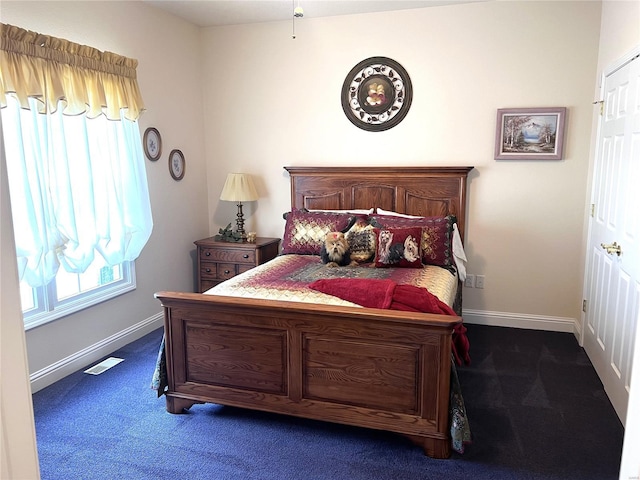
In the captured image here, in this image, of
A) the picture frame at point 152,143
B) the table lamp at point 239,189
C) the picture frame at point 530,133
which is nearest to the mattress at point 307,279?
the table lamp at point 239,189

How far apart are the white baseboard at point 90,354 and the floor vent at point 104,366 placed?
0.07 m

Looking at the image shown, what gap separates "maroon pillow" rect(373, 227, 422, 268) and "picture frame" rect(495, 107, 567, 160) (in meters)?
1.12

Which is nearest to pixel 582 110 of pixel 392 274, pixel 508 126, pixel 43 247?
pixel 508 126

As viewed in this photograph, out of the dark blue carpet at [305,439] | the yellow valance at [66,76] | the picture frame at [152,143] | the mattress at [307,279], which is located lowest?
the dark blue carpet at [305,439]

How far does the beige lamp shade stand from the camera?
166 inches

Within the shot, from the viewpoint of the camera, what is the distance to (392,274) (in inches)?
125

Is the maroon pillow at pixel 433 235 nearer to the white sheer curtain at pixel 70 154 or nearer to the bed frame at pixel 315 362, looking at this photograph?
the bed frame at pixel 315 362

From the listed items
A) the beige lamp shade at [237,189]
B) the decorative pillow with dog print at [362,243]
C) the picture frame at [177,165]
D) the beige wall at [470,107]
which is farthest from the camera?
the beige lamp shade at [237,189]

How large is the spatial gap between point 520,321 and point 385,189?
5.26ft

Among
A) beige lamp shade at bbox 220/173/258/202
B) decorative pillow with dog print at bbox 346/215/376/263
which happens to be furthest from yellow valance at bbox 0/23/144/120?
decorative pillow with dog print at bbox 346/215/376/263

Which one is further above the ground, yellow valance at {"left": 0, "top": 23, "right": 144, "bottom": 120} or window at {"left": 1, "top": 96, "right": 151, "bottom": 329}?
yellow valance at {"left": 0, "top": 23, "right": 144, "bottom": 120}

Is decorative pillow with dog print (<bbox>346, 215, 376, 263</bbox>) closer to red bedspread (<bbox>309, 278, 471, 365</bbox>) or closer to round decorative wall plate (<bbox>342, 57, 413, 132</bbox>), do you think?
red bedspread (<bbox>309, 278, 471, 365</bbox>)

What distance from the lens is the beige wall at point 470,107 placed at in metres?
3.66

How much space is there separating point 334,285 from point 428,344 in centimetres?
73
